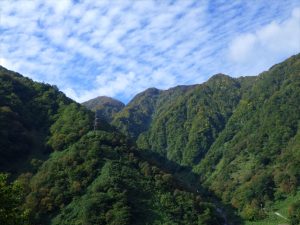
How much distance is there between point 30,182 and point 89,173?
1309cm

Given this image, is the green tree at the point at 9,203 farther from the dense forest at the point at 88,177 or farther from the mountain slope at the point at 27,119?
the mountain slope at the point at 27,119

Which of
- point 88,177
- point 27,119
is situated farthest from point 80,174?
point 27,119

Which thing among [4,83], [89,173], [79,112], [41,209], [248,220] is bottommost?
[248,220]

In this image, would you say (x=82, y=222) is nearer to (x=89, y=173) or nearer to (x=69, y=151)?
(x=89, y=173)

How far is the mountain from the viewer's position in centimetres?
9438

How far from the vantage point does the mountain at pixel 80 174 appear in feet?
310

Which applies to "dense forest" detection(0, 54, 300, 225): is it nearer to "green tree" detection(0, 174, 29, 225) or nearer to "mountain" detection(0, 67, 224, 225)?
"mountain" detection(0, 67, 224, 225)

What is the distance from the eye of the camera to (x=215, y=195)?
179m

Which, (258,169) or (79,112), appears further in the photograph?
(258,169)

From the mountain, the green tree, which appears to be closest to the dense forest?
the mountain

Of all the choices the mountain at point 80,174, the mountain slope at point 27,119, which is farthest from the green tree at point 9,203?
the mountain slope at point 27,119

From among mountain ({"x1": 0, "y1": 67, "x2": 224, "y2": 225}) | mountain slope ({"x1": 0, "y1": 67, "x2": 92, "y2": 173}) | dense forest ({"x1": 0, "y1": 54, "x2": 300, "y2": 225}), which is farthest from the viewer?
mountain slope ({"x1": 0, "y1": 67, "x2": 92, "y2": 173})

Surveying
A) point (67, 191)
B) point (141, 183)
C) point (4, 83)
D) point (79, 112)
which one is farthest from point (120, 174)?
point (4, 83)

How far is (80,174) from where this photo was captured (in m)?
106
